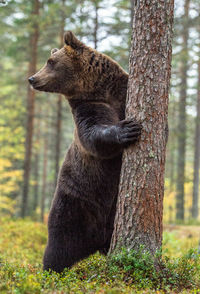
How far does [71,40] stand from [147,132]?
8.29 feet

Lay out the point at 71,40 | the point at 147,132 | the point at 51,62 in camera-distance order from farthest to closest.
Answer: the point at 51,62 < the point at 71,40 < the point at 147,132

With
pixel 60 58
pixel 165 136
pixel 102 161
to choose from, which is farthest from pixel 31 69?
pixel 165 136

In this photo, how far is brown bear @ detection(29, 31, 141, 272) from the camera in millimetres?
5027

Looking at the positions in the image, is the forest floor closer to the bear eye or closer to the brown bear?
the brown bear

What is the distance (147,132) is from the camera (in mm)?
3939

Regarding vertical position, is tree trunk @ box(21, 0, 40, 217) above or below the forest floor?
above

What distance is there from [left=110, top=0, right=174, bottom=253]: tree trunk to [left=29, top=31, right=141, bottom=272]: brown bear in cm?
89

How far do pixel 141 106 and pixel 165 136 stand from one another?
0.51 m

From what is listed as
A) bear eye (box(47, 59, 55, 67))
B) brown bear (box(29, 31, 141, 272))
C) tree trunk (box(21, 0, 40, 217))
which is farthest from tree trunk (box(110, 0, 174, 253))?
tree trunk (box(21, 0, 40, 217))

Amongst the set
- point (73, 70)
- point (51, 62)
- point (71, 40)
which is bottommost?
point (73, 70)

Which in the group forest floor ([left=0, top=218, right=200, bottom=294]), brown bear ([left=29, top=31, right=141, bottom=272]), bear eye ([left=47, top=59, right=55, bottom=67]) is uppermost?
bear eye ([left=47, top=59, right=55, bottom=67])

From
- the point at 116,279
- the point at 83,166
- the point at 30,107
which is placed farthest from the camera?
the point at 30,107

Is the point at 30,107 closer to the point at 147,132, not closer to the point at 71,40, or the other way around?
the point at 71,40

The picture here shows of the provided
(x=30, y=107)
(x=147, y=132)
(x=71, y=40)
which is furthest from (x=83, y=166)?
(x=30, y=107)
